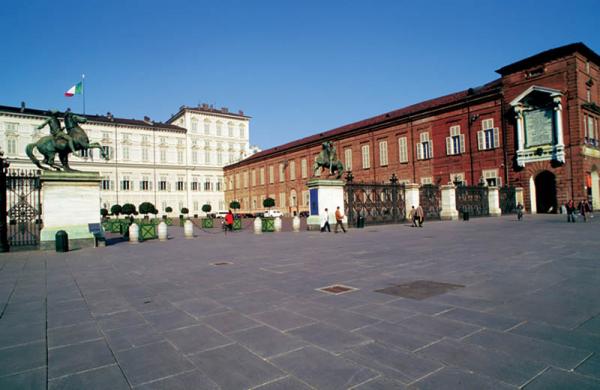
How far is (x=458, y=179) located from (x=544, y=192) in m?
7.03

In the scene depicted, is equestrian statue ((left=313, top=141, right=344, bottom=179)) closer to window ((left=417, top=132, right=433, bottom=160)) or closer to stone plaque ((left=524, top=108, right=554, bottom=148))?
stone plaque ((left=524, top=108, right=554, bottom=148))

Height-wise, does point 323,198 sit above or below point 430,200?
above

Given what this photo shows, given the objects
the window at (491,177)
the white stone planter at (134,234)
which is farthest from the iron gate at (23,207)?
the window at (491,177)

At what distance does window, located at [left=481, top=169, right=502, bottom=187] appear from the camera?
32.3 metres

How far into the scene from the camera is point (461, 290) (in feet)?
18.1

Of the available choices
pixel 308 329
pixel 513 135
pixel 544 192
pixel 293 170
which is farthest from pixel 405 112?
pixel 308 329

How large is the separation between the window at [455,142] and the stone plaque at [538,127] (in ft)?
18.5

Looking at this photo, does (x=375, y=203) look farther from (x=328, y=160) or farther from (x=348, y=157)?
(x=348, y=157)

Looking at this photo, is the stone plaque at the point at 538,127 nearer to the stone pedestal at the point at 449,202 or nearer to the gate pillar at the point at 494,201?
the gate pillar at the point at 494,201

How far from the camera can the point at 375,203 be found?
2520 centimetres

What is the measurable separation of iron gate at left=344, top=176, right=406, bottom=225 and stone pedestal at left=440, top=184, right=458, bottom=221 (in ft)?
13.1

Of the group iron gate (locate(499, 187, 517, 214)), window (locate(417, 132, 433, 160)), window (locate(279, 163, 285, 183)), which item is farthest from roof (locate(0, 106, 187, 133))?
iron gate (locate(499, 187, 517, 214))

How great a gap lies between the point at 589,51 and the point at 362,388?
121ft

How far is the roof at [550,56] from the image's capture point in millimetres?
27969
